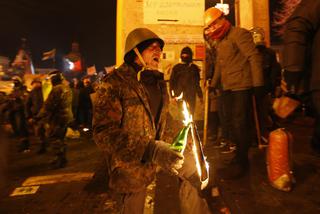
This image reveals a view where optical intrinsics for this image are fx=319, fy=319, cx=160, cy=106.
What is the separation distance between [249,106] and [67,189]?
3356 millimetres

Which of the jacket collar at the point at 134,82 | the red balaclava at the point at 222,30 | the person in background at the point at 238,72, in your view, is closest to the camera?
the jacket collar at the point at 134,82

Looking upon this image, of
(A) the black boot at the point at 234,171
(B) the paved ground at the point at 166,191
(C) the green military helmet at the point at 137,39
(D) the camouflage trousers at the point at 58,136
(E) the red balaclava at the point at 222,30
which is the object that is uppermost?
(E) the red balaclava at the point at 222,30

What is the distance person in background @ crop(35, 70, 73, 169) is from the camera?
704 centimetres

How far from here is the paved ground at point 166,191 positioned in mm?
4172

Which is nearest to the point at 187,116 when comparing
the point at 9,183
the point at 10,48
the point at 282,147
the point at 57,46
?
the point at 282,147

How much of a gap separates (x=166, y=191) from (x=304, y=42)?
298 cm

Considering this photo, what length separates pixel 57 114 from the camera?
705cm

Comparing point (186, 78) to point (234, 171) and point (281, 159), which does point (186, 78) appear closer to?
point (234, 171)

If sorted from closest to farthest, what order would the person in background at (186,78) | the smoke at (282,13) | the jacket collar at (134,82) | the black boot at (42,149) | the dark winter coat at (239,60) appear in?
1. the jacket collar at (134,82)
2. the dark winter coat at (239,60)
3. the person in background at (186,78)
4. the black boot at (42,149)
5. the smoke at (282,13)

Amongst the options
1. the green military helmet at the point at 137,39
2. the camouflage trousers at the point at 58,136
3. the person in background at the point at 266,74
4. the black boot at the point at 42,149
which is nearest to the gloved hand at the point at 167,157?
the green military helmet at the point at 137,39

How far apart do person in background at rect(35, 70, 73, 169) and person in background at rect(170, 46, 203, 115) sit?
2505 mm

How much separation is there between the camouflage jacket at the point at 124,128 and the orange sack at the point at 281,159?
2346 millimetres

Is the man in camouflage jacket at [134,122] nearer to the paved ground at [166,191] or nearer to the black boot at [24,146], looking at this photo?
the paved ground at [166,191]

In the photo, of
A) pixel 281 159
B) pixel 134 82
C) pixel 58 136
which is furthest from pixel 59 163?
pixel 134 82
